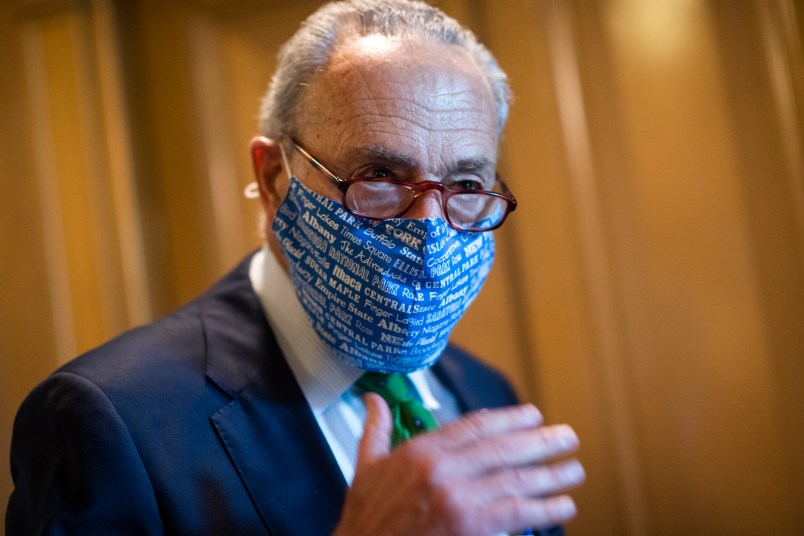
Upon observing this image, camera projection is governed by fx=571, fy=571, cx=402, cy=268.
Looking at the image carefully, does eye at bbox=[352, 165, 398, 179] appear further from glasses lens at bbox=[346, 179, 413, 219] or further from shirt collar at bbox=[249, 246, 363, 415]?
shirt collar at bbox=[249, 246, 363, 415]

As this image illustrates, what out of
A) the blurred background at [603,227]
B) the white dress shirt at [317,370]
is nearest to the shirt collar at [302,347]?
the white dress shirt at [317,370]

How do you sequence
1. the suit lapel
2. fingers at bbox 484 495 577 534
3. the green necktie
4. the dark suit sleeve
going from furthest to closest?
the green necktie
the suit lapel
the dark suit sleeve
fingers at bbox 484 495 577 534

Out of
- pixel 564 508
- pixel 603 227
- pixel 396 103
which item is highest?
pixel 396 103

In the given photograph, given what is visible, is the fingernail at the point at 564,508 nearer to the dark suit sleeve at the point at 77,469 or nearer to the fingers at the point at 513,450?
the fingers at the point at 513,450

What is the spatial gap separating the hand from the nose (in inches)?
14.6

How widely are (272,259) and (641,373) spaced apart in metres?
1.01

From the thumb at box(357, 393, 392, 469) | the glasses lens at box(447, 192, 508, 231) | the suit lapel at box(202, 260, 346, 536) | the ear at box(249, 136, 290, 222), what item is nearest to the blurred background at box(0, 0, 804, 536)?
the glasses lens at box(447, 192, 508, 231)

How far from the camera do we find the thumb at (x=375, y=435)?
27.2 inches

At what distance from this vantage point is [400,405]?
1.03m

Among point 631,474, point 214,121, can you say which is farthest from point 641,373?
point 214,121

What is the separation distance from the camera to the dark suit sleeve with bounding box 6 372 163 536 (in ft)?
2.53

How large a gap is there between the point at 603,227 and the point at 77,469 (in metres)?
1.29

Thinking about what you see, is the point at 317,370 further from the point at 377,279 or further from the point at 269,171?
the point at 269,171

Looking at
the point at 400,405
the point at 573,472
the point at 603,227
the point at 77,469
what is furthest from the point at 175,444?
the point at 603,227
